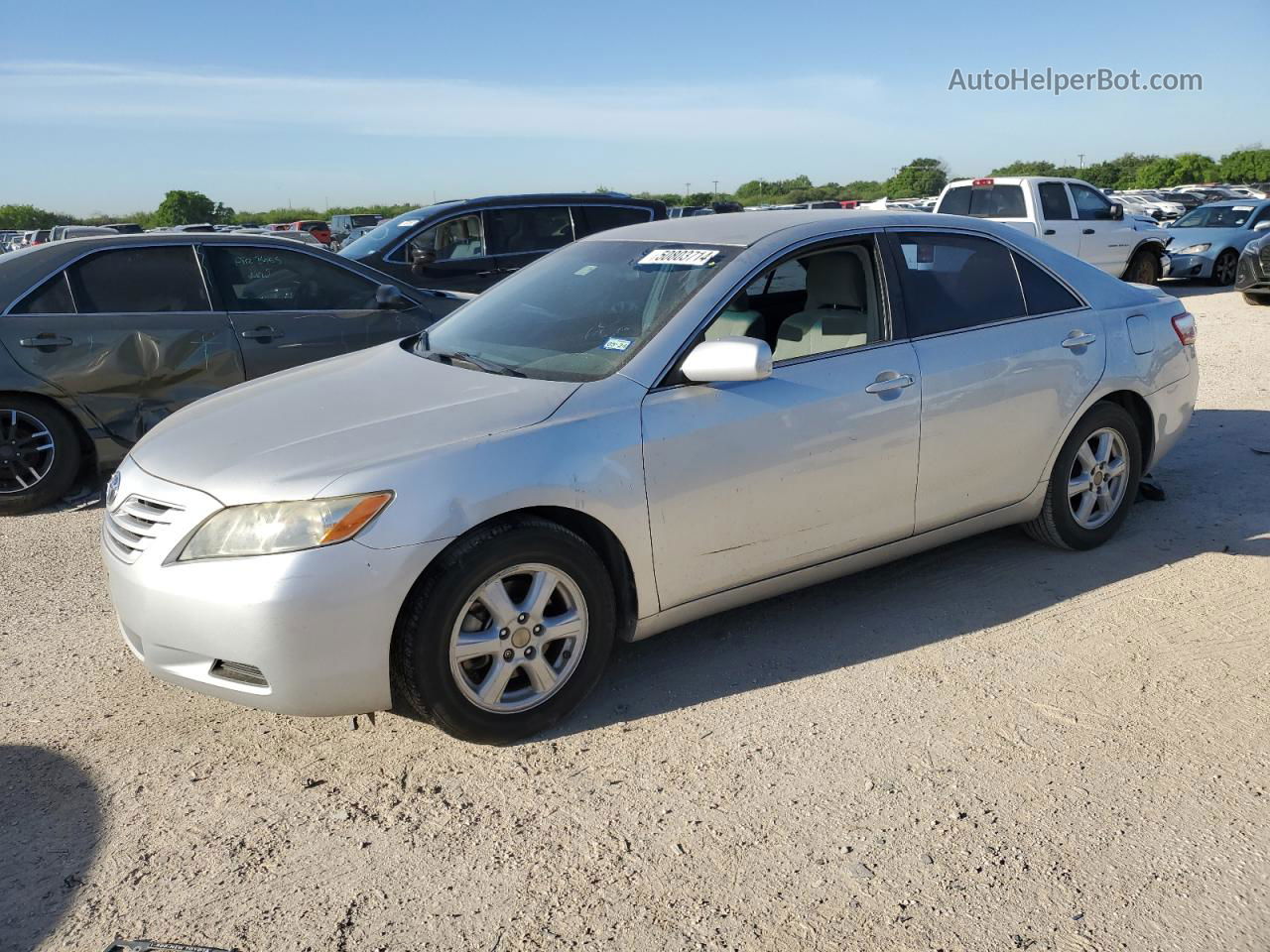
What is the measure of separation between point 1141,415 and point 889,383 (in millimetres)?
1731

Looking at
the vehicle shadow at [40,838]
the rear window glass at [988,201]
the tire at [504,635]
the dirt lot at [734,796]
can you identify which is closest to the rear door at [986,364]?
the dirt lot at [734,796]

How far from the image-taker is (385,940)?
2.63 meters

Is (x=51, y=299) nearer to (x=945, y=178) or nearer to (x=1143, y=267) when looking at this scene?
(x=1143, y=267)

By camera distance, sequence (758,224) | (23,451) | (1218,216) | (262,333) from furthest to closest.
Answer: (1218,216), (262,333), (23,451), (758,224)

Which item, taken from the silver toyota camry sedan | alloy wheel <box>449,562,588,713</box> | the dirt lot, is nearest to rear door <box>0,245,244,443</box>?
the dirt lot

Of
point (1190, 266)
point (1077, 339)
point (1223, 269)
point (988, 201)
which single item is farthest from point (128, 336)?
point (1223, 269)

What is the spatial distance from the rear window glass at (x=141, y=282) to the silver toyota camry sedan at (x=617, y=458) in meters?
2.61

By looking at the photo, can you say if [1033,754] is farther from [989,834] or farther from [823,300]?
[823,300]

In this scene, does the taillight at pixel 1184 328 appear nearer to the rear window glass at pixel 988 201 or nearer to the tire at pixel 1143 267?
the rear window glass at pixel 988 201

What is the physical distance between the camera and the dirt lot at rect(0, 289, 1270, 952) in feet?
8.82

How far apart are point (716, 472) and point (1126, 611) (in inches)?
75.7

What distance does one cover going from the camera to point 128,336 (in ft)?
21.2

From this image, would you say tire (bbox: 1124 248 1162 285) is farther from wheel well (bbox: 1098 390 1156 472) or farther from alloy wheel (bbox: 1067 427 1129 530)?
alloy wheel (bbox: 1067 427 1129 530)

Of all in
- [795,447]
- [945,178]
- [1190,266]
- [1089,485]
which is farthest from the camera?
[945,178]
